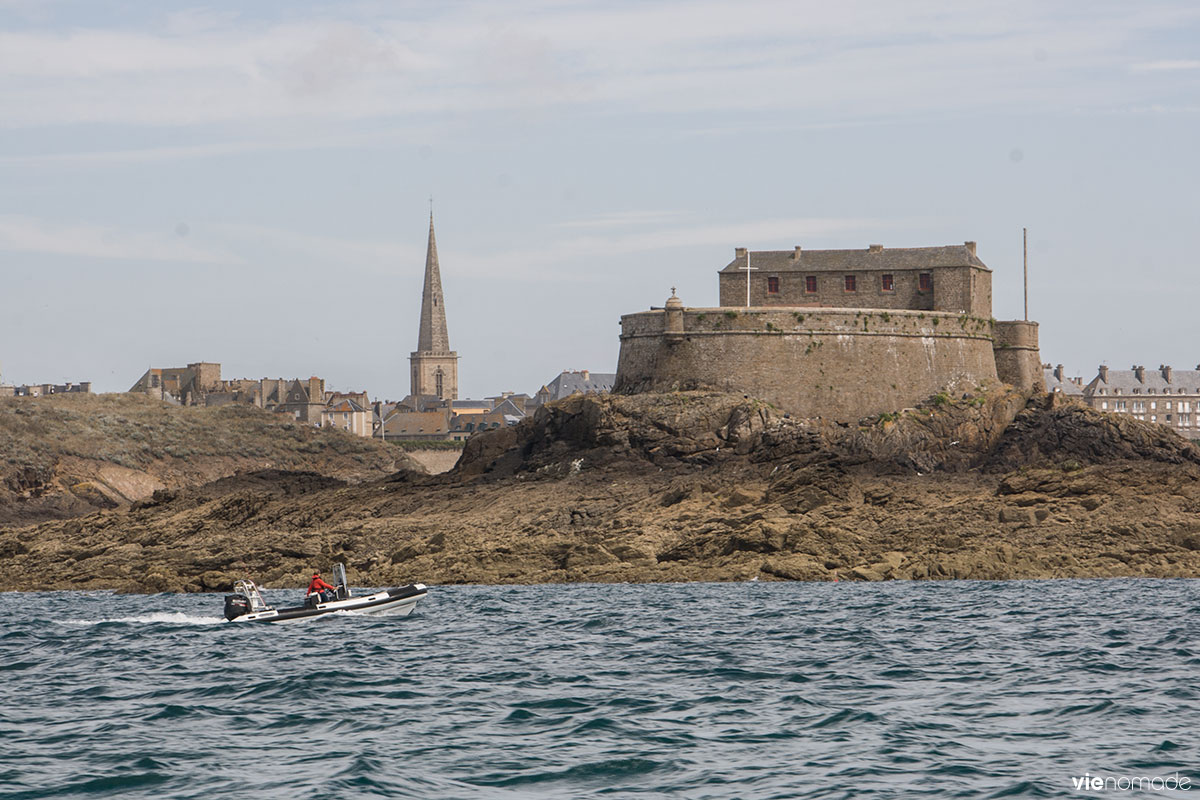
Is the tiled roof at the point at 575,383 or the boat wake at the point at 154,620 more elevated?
the tiled roof at the point at 575,383

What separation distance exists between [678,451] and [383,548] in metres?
10.2

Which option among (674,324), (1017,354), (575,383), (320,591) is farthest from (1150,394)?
(320,591)

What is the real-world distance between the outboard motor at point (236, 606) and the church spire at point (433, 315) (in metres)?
114

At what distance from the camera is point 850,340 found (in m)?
50.5

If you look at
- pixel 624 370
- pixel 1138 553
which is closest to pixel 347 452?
pixel 624 370

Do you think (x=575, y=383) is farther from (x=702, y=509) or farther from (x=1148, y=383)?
(x=702, y=509)

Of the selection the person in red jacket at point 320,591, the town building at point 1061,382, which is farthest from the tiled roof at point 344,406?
the person in red jacket at point 320,591

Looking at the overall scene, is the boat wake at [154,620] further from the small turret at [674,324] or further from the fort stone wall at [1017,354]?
the fort stone wall at [1017,354]

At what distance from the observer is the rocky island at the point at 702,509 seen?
36031 mm

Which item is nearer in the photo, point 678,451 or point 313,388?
point 678,451

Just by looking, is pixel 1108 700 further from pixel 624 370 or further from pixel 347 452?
pixel 347 452

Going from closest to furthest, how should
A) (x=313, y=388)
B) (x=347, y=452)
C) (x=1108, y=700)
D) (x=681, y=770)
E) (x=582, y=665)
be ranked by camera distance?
(x=681, y=770), (x=1108, y=700), (x=582, y=665), (x=347, y=452), (x=313, y=388)

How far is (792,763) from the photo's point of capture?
14.8 meters

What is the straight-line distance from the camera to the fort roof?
5450cm
